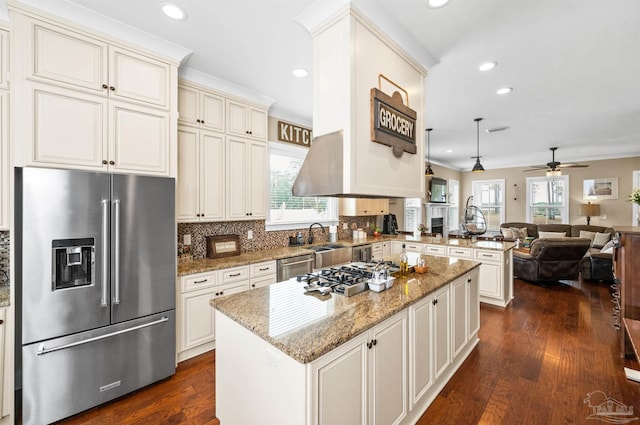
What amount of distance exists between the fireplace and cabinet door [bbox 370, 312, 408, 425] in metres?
6.81

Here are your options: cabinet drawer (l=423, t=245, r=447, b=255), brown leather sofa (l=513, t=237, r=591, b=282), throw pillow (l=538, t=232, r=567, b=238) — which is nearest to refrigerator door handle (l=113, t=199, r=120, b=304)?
cabinet drawer (l=423, t=245, r=447, b=255)

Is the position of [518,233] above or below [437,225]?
below

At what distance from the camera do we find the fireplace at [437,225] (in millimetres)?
7988

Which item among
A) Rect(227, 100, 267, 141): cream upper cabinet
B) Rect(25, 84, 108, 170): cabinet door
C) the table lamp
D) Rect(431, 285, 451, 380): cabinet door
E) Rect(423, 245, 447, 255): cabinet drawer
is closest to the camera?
Rect(25, 84, 108, 170): cabinet door

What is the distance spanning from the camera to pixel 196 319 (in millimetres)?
2646

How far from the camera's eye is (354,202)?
15.8ft

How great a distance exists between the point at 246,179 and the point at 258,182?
0.18 metres

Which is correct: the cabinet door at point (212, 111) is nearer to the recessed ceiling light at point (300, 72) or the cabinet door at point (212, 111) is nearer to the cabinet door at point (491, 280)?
the recessed ceiling light at point (300, 72)

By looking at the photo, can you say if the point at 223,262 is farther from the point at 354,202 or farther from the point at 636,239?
the point at 636,239

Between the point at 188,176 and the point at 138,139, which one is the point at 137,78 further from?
the point at 188,176

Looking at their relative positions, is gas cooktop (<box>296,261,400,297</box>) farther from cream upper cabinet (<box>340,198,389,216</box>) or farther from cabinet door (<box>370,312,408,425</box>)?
cream upper cabinet (<box>340,198,389,216</box>)

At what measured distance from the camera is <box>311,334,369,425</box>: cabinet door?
1.19 m

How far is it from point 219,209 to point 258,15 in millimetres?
1924

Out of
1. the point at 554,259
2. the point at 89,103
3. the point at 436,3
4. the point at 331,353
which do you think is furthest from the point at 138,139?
the point at 554,259
